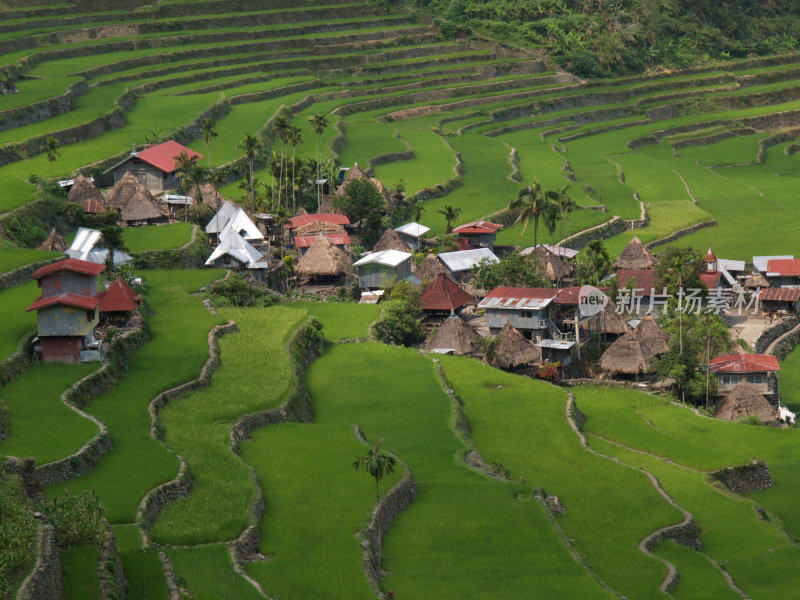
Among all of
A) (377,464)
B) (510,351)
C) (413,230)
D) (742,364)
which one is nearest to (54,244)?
(510,351)

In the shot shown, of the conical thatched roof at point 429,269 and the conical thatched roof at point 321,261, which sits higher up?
the conical thatched roof at point 321,261

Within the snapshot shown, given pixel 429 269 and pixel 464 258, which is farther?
pixel 464 258

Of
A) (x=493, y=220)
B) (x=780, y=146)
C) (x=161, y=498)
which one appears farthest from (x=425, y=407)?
(x=780, y=146)

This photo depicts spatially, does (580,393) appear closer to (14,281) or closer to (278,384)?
(278,384)

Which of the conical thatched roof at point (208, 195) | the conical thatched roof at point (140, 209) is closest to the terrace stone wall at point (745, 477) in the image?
the conical thatched roof at point (140, 209)

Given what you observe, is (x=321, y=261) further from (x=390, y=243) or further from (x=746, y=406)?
(x=746, y=406)

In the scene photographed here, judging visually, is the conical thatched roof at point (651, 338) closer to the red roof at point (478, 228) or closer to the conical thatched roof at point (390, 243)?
the conical thatched roof at point (390, 243)

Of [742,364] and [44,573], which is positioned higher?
[44,573]

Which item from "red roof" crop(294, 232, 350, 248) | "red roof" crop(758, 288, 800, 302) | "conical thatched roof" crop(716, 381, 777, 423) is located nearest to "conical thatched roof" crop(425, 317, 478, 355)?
"conical thatched roof" crop(716, 381, 777, 423)
